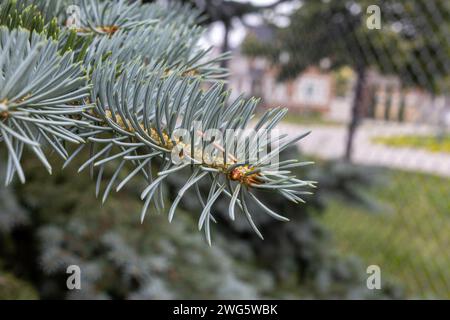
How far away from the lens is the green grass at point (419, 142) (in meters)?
1.38

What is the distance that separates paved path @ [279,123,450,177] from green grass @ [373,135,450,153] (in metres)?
0.02

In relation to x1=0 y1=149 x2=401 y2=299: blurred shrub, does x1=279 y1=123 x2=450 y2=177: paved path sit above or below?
above

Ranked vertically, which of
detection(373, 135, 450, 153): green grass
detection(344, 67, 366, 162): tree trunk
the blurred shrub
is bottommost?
the blurred shrub

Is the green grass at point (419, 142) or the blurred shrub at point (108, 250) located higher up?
the green grass at point (419, 142)

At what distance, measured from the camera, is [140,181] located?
0.81 m

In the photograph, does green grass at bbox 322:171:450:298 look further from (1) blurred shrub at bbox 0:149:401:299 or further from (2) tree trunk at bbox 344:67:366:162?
(1) blurred shrub at bbox 0:149:401:299

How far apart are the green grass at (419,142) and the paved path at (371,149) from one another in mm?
19

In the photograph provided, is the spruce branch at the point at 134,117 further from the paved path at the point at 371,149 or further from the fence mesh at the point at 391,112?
the paved path at the point at 371,149

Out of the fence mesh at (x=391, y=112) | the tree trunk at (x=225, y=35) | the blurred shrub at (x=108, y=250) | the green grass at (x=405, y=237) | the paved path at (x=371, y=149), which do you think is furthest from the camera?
the paved path at (x=371, y=149)

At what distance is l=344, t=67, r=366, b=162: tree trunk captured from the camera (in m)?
1.43

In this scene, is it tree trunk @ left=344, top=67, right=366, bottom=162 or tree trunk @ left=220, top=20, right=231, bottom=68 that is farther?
tree trunk @ left=344, top=67, right=366, bottom=162

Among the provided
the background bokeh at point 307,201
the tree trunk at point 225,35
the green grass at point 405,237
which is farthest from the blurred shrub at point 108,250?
the green grass at point 405,237

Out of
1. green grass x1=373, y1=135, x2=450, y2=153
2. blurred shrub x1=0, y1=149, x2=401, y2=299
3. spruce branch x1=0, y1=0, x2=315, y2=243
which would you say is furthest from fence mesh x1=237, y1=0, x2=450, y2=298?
spruce branch x1=0, y1=0, x2=315, y2=243

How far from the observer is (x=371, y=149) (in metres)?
1.63
